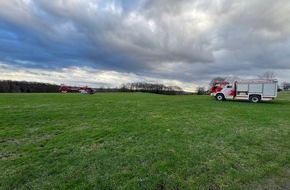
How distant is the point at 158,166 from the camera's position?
3.85m

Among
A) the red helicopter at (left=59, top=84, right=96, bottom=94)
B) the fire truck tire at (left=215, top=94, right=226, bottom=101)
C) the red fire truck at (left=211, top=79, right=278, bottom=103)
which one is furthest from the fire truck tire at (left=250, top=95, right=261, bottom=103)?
the red helicopter at (left=59, top=84, right=96, bottom=94)

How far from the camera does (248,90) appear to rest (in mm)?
20875

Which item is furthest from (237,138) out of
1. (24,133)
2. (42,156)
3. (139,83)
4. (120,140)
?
(139,83)

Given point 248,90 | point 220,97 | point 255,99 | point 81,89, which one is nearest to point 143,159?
point 248,90

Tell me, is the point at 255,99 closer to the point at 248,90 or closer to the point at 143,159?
the point at 248,90

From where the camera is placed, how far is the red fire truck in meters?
19.7

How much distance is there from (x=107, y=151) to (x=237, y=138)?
14.1 feet

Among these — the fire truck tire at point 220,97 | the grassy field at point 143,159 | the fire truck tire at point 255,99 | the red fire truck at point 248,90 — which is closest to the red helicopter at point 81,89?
the fire truck tire at point 220,97

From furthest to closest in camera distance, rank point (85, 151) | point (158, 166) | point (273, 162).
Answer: point (85, 151) → point (273, 162) → point (158, 166)

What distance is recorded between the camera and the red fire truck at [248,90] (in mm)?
19703

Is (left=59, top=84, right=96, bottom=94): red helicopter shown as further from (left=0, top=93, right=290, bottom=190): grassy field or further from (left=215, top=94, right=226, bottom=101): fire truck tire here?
(left=0, top=93, right=290, bottom=190): grassy field

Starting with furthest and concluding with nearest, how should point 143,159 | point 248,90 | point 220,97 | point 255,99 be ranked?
point 220,97
point 248,90
point 255,99
point 143,159

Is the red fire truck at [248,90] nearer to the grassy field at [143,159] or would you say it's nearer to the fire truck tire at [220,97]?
the fire truck tire at [220,97]

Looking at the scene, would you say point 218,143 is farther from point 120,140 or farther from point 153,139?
point 120,140
